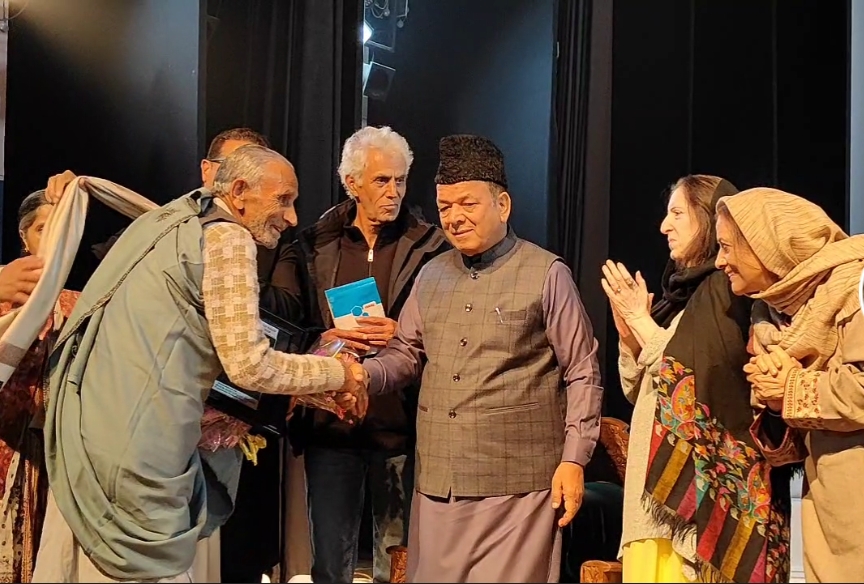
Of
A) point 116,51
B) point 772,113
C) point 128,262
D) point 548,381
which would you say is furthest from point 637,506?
point 116,51

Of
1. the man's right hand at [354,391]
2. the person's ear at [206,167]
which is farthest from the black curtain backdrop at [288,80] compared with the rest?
the man's right hand at [354,391]

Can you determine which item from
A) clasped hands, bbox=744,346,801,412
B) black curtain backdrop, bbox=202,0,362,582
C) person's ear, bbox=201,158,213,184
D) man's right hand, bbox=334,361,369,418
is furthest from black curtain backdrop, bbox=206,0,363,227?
clasped hands, bbox=744,346,801,412

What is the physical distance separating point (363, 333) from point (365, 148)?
58 centimetres

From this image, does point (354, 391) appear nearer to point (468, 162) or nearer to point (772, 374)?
point (468, 162)

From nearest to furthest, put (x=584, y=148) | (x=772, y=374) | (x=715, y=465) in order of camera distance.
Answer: (x=772, y=374) < (x=715, y=465) < (x=584, y=148)

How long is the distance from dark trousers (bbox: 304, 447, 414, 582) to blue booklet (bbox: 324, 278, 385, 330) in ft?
1.27

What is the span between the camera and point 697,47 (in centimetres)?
385

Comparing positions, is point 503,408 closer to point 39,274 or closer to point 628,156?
point 39,274

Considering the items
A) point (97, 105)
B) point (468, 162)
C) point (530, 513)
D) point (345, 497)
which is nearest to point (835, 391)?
point (530, 513)

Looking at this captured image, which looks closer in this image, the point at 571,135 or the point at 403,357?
the point at 403,357

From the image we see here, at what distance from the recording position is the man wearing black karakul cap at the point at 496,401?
254cm

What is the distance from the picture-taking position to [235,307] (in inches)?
88.7

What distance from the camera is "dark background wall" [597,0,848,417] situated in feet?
12.4

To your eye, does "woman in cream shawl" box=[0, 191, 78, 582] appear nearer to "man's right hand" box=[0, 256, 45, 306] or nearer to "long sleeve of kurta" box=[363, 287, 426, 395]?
"man's right hand" box=[0, 256, 45, 306]
